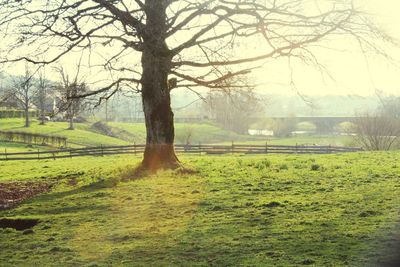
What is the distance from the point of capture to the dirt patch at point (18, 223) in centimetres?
1122

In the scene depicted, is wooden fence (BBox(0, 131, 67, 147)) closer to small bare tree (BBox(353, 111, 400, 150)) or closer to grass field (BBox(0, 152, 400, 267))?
small bare tree (BBox(353, 111, 400, 150))

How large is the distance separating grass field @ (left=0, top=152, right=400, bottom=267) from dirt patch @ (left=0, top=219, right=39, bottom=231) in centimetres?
26

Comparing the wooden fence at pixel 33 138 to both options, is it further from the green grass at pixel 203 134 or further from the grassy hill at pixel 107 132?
the green grass at pixel 203 134

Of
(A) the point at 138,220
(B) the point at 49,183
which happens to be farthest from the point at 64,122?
(A) the point at 138,220

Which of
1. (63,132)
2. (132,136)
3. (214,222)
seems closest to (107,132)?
(132,136)

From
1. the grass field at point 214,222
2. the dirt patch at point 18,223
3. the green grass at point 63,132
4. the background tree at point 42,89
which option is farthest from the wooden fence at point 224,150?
the dirt patch at point 18,223

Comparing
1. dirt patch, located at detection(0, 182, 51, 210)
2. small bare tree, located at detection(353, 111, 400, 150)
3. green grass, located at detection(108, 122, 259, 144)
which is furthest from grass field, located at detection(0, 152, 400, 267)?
green grass, located at detection(108, 122, 259, 144)

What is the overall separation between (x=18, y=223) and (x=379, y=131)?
182 ft

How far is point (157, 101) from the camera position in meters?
18.9

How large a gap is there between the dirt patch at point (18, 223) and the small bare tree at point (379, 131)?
5077cm

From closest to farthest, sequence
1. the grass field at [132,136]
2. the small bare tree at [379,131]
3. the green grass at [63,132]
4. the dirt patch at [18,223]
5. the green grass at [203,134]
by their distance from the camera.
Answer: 1. the dirt patch at [18,223]
2. the small bare tree at [379,131]
3. the green grass at [63,132]
4. the grass field at [132,136]
5. the green grass at [203,134]

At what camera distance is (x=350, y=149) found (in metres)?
45.8

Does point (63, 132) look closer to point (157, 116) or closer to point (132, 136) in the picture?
point (132, 136)

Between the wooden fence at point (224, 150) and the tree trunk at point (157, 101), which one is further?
the wooden fence at point (224, 150)
